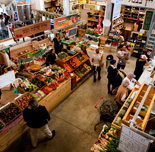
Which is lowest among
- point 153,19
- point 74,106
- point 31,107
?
point 74,106

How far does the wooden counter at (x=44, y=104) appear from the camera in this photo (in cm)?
452

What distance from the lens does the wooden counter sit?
14.8ft

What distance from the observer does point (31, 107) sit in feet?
13.0

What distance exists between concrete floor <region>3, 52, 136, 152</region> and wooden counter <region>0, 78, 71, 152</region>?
0.20 meters

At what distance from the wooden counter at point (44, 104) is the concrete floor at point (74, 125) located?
20 centimetres

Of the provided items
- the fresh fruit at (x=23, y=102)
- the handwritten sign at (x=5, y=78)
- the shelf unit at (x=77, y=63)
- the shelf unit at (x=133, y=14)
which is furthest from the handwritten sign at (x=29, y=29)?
the shelf unit at (x=133, y=14)

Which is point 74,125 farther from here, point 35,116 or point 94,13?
point 94,13

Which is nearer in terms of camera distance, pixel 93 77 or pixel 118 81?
pixel 118 81

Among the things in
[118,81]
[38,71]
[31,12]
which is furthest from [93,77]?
[31,12]

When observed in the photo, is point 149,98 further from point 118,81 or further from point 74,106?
point 74,106

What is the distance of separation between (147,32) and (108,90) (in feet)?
18.5

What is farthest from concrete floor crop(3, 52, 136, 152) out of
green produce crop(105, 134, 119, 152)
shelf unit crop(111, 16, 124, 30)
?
shelf unit crop(111, 16, 124, 30)

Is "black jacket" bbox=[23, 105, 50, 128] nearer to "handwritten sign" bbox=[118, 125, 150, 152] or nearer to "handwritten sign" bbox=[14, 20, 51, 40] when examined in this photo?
"handwritten sign" bbox=[118, 125, 150, 152]

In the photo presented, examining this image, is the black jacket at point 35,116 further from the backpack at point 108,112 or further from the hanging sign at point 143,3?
the hanging sign at point 143,3
